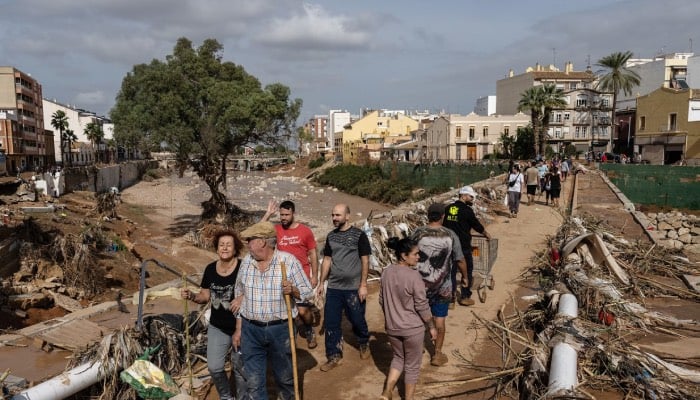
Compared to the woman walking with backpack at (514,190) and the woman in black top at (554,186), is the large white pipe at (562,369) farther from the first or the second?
the woman in black top at (554,186)

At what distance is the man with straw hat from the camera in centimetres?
396

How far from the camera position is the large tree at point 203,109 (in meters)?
21.2

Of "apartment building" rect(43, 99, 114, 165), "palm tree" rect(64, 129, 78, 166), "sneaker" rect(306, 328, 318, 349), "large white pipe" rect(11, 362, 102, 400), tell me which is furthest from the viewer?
"apartment building" rect(43, 99, 114, 165)

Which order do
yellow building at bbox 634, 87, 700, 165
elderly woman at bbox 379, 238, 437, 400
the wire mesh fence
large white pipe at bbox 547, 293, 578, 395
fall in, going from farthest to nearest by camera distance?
1. yellow building at bbox 634, 87, 700, 165
2. the wire mesh fence
3. elderly woman at bbox 379, 238, 437, 400
4. large white pipe at bbox 547, 293, 578, 395

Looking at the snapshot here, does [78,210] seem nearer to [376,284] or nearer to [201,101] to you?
[201,101]

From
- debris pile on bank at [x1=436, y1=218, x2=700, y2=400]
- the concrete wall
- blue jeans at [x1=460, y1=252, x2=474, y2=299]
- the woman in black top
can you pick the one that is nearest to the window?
the woman in black top

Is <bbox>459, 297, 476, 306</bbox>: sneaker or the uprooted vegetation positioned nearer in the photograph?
<bbox>459, 297, 476, 306</bbox>: sneaker

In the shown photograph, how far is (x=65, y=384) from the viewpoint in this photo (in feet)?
14.6

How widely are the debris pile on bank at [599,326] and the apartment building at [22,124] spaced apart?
5589 cm

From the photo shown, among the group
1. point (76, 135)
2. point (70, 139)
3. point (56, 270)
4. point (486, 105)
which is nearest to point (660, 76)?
point (486, 105)

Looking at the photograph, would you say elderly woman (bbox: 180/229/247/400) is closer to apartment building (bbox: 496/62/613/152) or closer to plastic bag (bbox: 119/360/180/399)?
plastic bag (bbox: 119/360/180/399)

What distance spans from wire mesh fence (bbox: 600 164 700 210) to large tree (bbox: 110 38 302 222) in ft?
62.7

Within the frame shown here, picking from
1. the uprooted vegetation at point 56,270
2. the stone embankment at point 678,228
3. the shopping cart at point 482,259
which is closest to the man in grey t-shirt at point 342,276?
the shopping cart at point 482,259

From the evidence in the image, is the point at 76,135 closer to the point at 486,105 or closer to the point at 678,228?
the point at 486,105
